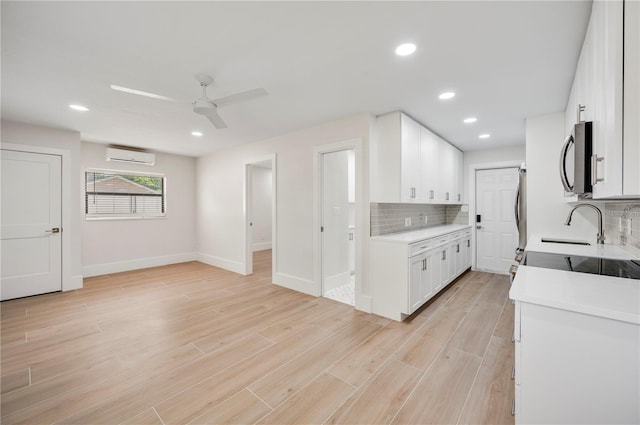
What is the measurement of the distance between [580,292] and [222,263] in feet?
Result: 18.7

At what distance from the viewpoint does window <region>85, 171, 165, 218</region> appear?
5.28 meters

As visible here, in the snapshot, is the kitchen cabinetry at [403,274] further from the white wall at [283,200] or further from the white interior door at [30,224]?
the white interior door at [30,224]

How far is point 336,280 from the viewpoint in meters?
4.44

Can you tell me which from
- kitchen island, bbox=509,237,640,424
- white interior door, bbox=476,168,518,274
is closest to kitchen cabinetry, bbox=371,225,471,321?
kitchen island, bbox=509,237,640,424

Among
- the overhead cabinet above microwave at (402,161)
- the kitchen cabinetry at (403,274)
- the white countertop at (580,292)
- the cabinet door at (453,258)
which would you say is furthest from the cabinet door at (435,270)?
the white countertop at (580,292)

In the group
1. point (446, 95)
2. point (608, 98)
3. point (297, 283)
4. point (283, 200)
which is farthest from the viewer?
point (283, 200)

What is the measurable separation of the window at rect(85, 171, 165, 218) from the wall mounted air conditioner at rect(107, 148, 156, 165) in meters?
0.37

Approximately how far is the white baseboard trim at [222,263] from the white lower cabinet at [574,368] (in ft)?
15.7

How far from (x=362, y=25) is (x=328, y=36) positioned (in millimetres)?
245

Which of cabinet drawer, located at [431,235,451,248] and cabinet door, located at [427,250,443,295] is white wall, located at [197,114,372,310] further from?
cabinet drawer, located at [431,235,451,248]

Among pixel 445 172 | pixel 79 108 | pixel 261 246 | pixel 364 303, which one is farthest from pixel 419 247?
pixel 261 246

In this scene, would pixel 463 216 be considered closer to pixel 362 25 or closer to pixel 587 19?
pixel 587 19

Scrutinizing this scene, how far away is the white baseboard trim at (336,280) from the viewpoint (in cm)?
422

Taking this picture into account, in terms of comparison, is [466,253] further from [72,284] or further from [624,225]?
[72,284]
